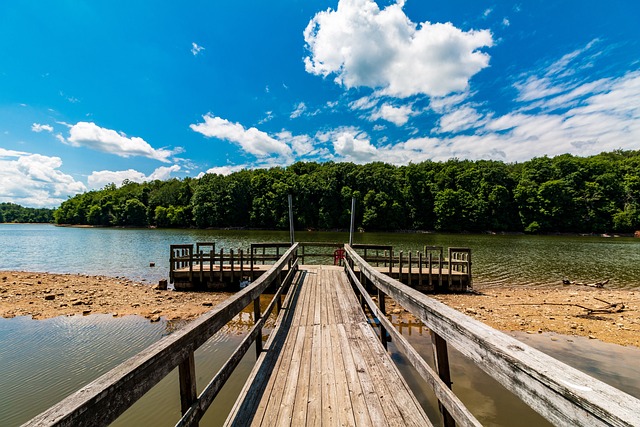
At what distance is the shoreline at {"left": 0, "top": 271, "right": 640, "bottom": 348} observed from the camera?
9.13m

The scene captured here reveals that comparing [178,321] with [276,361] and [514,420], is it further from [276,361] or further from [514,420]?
[514,420]

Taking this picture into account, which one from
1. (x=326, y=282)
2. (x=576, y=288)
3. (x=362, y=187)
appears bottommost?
(x=576, y=288)

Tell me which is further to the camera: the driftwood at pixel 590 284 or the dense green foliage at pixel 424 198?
the dense green foliage at pixel 424 198

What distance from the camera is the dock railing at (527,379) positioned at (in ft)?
3.28

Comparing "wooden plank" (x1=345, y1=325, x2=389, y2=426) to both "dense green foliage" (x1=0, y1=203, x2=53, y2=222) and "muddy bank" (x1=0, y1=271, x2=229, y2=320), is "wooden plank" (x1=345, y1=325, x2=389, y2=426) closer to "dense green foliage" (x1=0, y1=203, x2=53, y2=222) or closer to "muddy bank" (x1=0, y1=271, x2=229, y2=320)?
"muddy bank" (x1=0, y1=271, x2=229, y2=320)

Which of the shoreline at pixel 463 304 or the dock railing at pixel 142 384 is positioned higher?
the dock railing at pixel 142 384

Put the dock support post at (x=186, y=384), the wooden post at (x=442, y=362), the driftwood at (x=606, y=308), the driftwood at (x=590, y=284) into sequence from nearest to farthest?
the dock support post at (x=186, y=384), the wooden post at (x=442, y=362), the driftwood at (x=606, y=308), the driftwood at (x=590, y=284)

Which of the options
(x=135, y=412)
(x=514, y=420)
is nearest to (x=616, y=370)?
(x=514, y=420)

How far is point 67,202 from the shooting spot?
119562 mm

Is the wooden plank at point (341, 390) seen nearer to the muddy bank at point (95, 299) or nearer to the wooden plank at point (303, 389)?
the wooden plank at point (303, 389)

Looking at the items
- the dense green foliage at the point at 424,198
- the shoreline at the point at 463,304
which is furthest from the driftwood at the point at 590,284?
the dense green foliage at the point at 424,198

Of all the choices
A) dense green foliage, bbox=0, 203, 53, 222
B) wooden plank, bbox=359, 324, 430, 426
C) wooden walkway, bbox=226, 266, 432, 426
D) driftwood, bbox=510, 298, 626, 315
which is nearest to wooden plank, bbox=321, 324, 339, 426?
wooden walkway, bbox=226, 266, 432, 426

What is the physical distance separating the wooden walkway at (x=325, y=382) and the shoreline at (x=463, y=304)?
210 inches

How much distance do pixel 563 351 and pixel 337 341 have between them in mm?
6572
